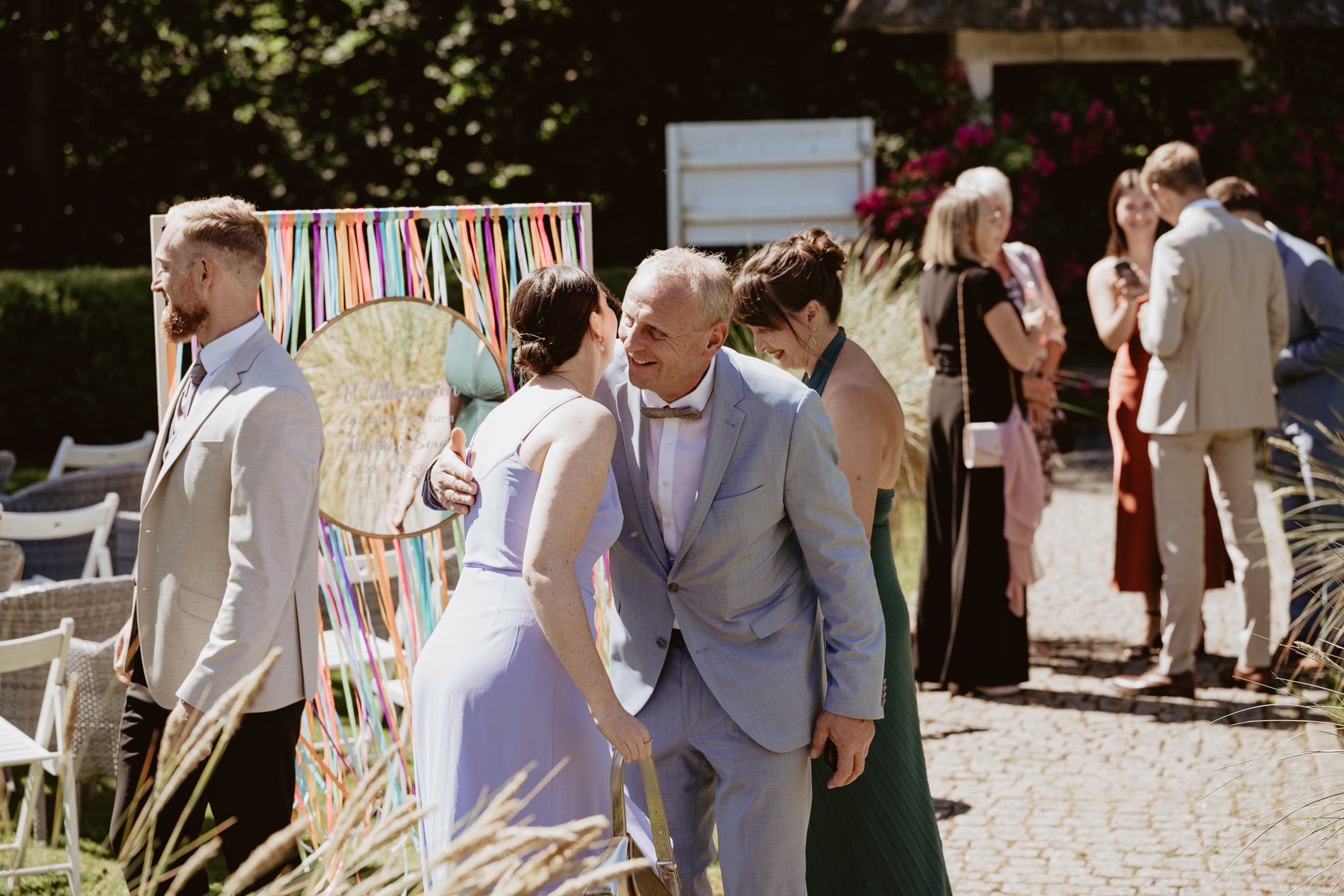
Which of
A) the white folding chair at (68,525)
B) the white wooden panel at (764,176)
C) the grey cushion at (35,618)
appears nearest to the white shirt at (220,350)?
the grey cushion at (35,618)

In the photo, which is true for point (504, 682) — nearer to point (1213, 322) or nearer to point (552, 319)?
point (552, 319)

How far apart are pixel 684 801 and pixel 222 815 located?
3.49 ft

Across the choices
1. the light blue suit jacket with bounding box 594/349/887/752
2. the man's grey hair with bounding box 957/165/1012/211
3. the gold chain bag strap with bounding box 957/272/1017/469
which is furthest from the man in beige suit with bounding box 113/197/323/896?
the man's grey hair with bounding box 957/165/1012/211

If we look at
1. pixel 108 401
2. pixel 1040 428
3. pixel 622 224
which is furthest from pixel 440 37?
pixel 1040 428

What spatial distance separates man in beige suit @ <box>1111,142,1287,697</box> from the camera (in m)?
5.14

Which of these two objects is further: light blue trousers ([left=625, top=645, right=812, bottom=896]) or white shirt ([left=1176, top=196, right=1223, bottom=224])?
white shirt ([left=1176, top=196, right=1223, bottom=224])

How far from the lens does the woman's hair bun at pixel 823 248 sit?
3.01 metres

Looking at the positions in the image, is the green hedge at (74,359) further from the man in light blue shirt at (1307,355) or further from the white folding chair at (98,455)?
the man in light blue shirt at (1307,355)

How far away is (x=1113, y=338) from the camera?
18.8 ft

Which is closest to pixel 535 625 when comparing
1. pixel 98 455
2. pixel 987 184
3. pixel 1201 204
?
pixel 987 184

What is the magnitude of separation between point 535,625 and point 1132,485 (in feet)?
13.4

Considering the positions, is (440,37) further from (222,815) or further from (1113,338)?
(222,815)

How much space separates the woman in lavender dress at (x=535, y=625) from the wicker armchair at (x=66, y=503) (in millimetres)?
4100

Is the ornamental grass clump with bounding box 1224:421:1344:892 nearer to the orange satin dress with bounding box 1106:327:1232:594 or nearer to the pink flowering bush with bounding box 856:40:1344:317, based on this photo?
the orange satin dress with bounding box 1106:327:1232:594
